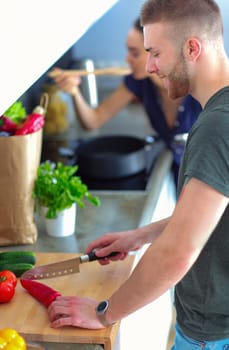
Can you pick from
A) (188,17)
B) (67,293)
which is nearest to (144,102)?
(67,293)

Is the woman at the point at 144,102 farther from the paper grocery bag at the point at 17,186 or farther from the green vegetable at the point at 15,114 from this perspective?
the paper grocery bag at the point at 17,186

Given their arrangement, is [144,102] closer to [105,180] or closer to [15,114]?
[105,180]

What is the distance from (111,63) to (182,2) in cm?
216

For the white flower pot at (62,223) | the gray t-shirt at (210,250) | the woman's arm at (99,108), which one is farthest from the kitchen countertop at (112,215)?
the gray t-shirt at (210,250)

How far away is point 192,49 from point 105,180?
1.26m

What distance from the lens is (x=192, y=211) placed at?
119 cm

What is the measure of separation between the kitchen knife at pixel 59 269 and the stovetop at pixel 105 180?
0.84 m

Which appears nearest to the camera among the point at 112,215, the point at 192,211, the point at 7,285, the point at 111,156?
the point at 192,211

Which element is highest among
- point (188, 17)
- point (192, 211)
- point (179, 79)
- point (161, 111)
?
point (188, 17)

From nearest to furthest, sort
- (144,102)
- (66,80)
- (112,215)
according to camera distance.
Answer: (112,215) < (66,80) < (144,102)

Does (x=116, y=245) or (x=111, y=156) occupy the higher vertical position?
(x=116, y=245)

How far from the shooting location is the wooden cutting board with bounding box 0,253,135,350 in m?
1.46

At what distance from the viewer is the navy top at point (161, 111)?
274 cm

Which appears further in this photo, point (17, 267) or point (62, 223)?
point (62, 223)
